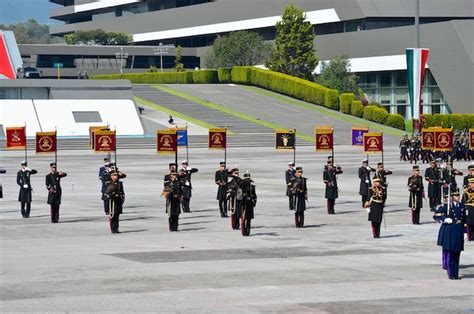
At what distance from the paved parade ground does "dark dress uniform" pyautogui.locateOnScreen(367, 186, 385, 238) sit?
349 millimetres

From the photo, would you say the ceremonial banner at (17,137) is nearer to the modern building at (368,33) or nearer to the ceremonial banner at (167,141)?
the ceremonial banner at (167,141)

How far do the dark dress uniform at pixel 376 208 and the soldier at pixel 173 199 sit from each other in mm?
4932

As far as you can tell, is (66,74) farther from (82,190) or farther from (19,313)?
(19,313)

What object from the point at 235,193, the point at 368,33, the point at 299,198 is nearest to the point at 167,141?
the point at 299,198

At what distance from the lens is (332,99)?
95062 mm

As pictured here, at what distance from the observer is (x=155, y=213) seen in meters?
32.7

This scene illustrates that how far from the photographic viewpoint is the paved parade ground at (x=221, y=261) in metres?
16.9

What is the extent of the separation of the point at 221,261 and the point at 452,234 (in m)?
4.71

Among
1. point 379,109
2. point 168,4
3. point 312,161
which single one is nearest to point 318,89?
point 379,109

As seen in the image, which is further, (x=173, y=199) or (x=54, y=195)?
(x=54, y=195)

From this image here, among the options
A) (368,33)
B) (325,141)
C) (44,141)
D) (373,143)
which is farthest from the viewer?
(368,33)

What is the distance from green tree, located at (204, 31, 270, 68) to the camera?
112438 mm

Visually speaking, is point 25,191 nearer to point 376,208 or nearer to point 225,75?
point 376,208

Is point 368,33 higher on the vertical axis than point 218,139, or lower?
higher
